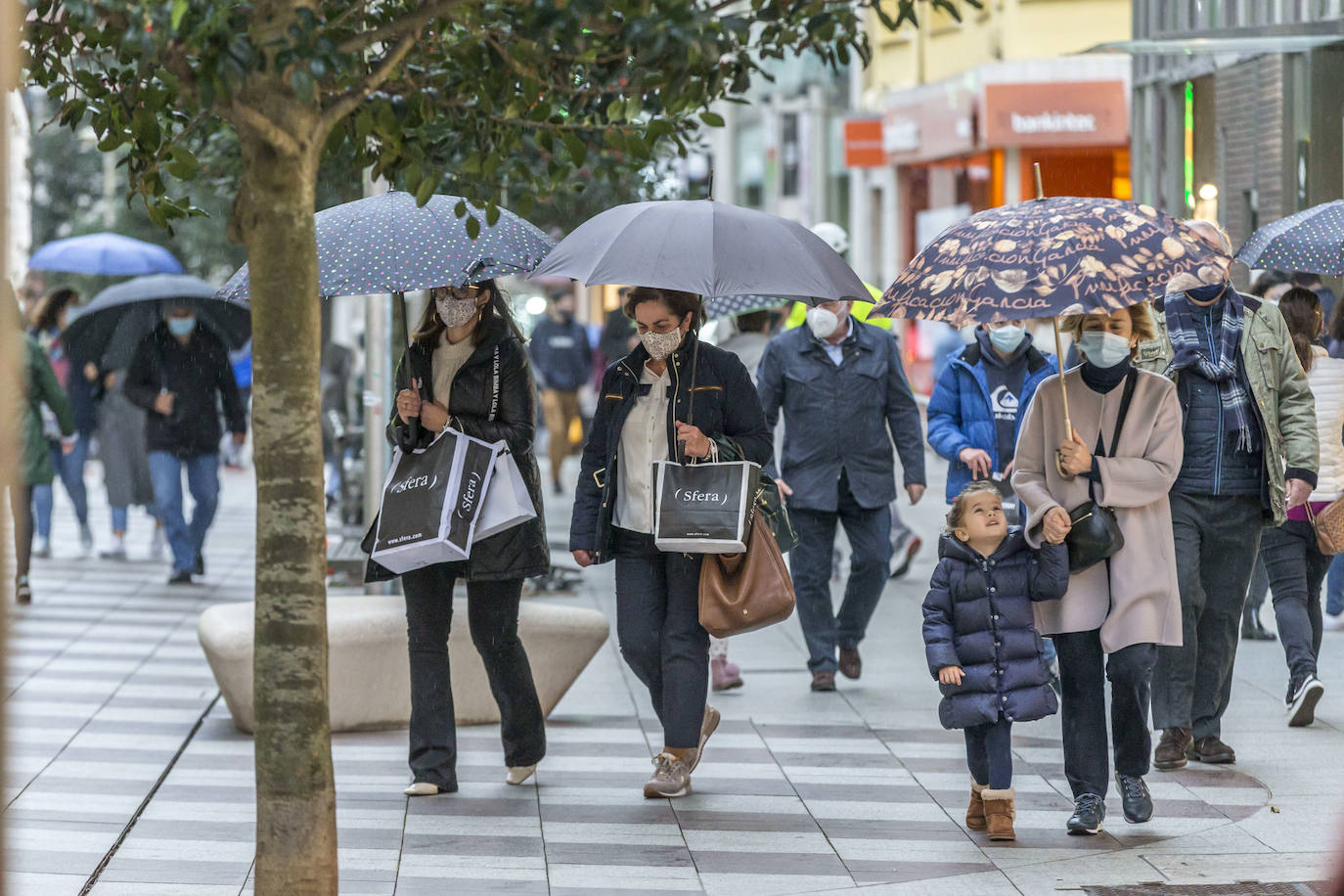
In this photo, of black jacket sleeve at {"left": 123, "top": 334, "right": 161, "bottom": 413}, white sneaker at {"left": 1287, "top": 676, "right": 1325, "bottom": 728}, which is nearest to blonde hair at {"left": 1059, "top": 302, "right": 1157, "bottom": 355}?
white sneaker at {"left": 1287, "top": 676, "right": 1325, "bottom": 728}

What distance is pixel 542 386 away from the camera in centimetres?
2088

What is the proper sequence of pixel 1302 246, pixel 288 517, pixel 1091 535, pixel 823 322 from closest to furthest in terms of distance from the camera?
pixel 288 517 → pixel 1091 535 → pixel 1302 246 → pixel 823 322

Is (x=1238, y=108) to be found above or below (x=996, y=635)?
above

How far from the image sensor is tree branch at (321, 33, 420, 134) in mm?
4418

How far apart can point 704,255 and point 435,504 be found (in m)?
1.19

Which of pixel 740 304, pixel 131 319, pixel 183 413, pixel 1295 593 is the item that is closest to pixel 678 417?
pixel 1295 593

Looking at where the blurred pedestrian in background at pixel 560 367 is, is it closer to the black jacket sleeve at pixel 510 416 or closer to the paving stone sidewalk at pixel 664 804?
the paving stone sidewalk at pixel 664 804

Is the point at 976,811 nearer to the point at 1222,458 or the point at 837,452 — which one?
the point at 1222,458

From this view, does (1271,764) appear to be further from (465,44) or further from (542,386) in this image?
(542,386)

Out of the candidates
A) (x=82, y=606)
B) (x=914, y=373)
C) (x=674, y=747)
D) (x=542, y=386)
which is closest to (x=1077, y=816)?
(x=674, y=747)

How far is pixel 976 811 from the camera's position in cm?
625

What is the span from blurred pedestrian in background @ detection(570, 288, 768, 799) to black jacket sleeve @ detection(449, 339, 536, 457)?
0.25 meters

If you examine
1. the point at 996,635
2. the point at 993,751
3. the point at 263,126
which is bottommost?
the point at 993,751

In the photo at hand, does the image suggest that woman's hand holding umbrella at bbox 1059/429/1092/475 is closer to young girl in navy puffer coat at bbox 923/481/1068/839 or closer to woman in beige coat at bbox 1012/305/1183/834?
woman in beige coat at bbox 1012/305/1183/834
